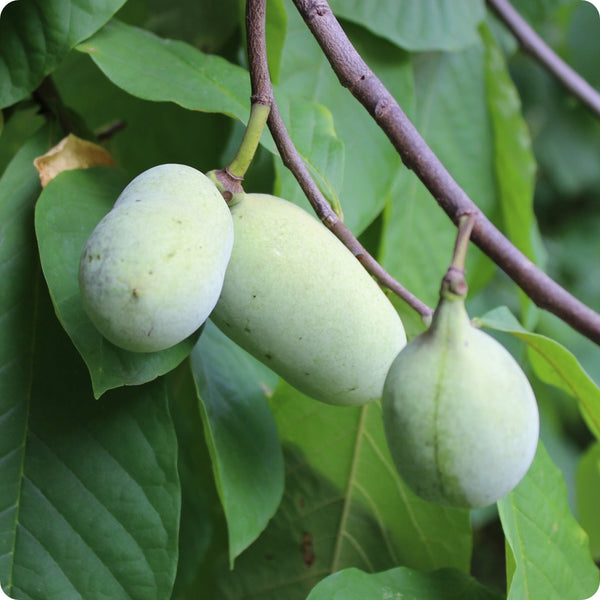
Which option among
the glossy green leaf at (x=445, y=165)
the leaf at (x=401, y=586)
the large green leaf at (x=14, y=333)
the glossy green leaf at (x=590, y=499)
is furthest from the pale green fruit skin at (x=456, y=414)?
the glossy green leaf at (x=590, y=499)

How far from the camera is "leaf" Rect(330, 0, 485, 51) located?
0.96 m

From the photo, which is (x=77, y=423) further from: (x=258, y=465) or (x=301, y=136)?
(x=301, y=136)

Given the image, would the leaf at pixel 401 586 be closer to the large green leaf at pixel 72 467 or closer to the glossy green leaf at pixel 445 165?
the large green leaf at pixel 72 467

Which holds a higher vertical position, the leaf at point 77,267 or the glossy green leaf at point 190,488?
the leaf at point 77,267

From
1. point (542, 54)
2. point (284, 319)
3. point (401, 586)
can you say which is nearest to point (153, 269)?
point (284, 319)

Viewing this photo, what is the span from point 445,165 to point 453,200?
26.5 inches

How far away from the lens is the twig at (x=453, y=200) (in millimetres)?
486

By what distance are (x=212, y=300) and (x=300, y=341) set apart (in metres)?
0.08

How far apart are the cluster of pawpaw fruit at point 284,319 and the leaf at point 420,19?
52 cm

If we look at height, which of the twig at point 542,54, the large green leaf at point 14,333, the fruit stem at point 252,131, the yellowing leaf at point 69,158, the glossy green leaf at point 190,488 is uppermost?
the fruit stem at point 252,131

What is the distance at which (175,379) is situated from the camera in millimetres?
997

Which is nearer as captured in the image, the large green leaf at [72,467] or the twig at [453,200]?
the twig at [453,200]

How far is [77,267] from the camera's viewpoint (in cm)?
62

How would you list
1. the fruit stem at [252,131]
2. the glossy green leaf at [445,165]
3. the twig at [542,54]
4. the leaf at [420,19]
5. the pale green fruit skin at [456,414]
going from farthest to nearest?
the twig at [542,54] → the glossy green leaf at [445,165] → the leaf at [420,19] → the fruit stem at [252,131] → the pale green fruit skin at [456,414]
